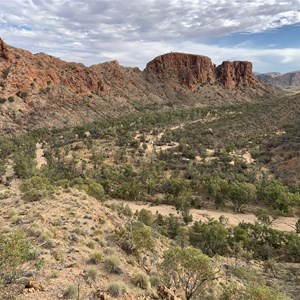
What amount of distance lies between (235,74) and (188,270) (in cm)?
18965

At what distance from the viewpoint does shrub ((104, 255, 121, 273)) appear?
14.9 metres

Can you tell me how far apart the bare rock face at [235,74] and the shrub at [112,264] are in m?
178

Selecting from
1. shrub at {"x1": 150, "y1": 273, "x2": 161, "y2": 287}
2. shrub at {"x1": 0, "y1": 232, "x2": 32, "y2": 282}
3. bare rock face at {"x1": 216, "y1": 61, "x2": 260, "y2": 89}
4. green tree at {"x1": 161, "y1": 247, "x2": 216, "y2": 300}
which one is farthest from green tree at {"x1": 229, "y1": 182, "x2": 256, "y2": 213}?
bare rock face at {"x1": 216, "y1": 61, "x2": 260, "y2": 89}

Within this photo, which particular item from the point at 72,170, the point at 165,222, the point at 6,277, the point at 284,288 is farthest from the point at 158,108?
the point at 6,277

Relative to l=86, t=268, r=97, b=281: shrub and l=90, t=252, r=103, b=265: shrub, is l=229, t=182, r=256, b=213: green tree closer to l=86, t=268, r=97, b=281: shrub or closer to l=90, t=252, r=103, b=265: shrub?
l=90, t=252, r=103, b=265: shrub

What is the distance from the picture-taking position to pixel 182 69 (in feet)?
591

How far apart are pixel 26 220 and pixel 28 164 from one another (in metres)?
34.1

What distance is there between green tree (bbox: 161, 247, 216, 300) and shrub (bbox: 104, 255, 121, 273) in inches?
97.1

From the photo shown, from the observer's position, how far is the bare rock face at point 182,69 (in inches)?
6845

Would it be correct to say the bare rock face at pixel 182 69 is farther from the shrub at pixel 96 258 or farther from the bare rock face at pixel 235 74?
the shrub at pixel 96 258

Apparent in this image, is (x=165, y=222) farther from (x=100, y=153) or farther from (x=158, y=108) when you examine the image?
(x=158, y=108)

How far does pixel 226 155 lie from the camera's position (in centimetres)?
6569

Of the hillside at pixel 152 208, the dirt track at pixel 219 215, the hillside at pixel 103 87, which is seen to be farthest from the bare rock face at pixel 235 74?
the dirt track at pixel 219 215

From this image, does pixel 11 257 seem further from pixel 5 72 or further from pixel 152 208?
pixel 5 72
